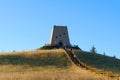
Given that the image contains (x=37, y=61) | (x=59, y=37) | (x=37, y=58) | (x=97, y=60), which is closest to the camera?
(x=37, y=61)

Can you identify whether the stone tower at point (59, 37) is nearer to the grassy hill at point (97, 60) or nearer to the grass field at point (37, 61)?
the grassy hill at point (97, 60)

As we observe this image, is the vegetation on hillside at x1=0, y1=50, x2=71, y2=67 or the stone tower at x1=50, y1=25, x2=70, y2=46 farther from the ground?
the stone tower at x1=50, y1=25, x2=70, y2=46

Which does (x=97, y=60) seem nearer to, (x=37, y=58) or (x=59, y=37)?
(x=37, y=58)

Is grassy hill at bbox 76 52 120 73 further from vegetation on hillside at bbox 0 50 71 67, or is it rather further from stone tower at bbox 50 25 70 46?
stone tower at bbox 50 25 70 46

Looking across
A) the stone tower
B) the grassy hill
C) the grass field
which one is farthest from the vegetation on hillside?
the stone tower

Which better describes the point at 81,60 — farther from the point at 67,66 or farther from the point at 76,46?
the point at 76,46

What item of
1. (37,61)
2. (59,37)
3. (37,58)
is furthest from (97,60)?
(59,37)

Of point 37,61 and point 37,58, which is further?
point 37,58

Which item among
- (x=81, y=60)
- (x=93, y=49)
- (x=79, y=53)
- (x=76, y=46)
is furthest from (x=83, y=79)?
(x=93, y=49)

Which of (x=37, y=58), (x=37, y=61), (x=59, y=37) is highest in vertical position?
(x=59, y=37)

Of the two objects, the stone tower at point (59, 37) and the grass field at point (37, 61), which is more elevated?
the stone tower at point (59, 37)

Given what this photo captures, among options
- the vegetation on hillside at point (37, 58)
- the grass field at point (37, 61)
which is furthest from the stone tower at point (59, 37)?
the vegetation on hillside at point (37, 58)

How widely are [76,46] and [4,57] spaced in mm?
27315

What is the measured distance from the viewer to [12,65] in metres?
78.1
